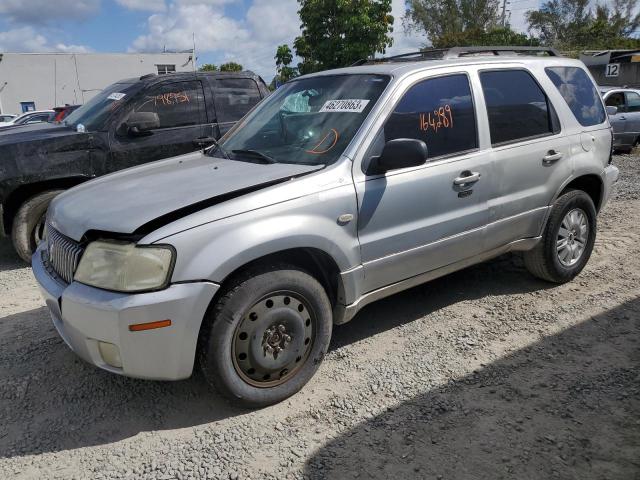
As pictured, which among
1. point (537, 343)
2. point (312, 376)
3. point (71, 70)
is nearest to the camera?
point (312, 376)

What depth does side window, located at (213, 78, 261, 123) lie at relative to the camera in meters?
6.44

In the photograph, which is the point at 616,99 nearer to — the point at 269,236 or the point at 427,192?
the point at 427,192

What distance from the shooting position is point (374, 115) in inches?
131

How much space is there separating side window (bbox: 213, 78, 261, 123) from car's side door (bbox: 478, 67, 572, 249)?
340 centimetres

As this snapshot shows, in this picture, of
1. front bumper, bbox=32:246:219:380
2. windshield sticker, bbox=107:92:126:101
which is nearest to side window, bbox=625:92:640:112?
windshield sticker, bbox=107:92:126:101

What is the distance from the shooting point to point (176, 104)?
20.2ft

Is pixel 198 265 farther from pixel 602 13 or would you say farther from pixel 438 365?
pixel 602 13

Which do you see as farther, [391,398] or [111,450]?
[391,398]

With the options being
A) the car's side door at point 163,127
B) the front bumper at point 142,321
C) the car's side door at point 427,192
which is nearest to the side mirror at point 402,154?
the car's side door at point 427,192

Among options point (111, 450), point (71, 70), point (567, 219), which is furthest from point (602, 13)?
point (111, 450)

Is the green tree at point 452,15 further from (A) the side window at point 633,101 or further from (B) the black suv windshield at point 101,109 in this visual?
(B) the black suv windshield at point 101,109

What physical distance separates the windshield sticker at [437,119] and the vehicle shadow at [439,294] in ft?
4.76

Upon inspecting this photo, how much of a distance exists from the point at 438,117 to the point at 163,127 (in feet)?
11.7

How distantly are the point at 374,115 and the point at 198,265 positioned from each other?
1.46 metres
